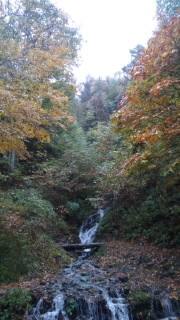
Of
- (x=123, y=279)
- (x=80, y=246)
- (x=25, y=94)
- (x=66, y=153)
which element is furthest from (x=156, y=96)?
(x=66, y=153)

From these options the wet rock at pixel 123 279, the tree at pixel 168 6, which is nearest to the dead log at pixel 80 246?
the wet rock at pixel 123 279

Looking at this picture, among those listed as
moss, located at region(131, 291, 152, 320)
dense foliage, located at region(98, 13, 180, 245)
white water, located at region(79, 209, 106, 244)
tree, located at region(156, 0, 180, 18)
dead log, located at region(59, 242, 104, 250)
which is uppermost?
tree, located at region(156, 0, 180, 18)

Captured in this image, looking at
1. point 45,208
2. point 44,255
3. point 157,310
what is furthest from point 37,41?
point 157,310

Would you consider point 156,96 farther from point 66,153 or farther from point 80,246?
point 66,153

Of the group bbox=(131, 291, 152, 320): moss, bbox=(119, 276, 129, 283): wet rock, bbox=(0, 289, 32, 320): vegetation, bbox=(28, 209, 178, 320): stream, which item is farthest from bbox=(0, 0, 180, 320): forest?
bbox=(119, 276, 129, 283): wet rock

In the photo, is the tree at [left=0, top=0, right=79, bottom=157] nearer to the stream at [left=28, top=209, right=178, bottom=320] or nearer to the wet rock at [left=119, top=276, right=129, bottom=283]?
the stream at [left=28, top=209, right=178, bottom=320]

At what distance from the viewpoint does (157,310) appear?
653 centimetres

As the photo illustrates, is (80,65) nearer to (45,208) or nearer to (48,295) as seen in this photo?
(45,208)

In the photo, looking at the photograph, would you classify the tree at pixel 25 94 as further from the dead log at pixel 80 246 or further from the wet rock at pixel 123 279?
the dead log at pixel 80 246

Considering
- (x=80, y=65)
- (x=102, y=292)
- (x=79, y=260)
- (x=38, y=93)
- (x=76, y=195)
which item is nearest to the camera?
(x=102, y=292)

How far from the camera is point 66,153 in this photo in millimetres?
17000

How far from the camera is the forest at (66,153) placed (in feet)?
22.5

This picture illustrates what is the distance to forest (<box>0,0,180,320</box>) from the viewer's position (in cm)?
686

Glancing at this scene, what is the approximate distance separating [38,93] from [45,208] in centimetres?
493
